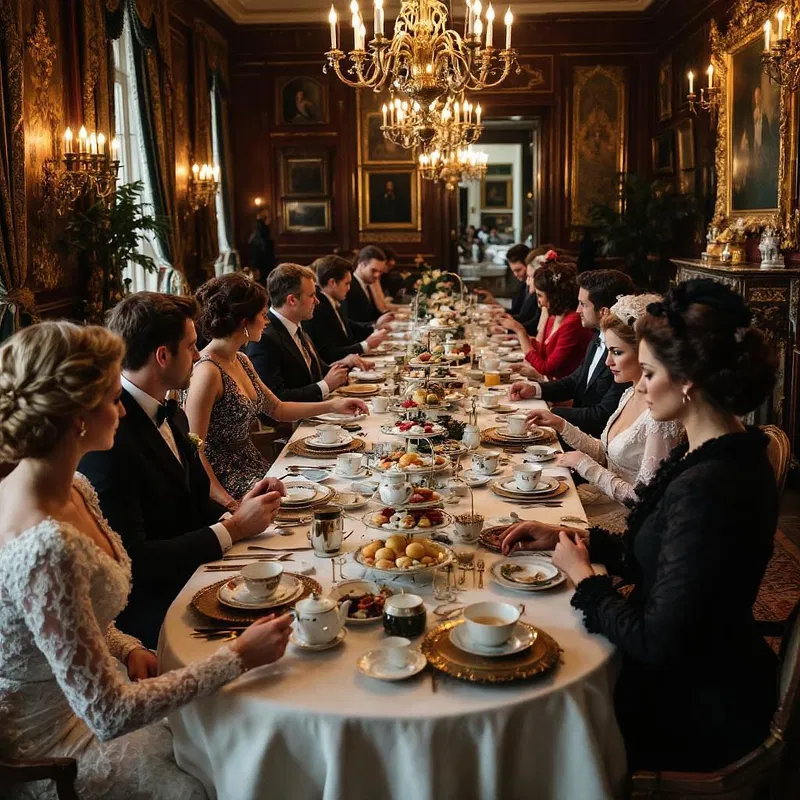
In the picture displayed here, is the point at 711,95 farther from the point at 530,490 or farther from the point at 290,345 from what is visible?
the point at 530,490

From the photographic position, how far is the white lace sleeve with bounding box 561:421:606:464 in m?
3.81

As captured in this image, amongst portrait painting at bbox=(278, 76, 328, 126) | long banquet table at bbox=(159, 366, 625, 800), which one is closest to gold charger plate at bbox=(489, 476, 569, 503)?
long banquet table at bbox=(159, 366, 625, 800)

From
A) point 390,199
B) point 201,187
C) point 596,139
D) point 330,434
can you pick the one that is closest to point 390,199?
point 390,199

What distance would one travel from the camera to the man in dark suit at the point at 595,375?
4.50m

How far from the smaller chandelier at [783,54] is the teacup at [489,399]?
2.61m

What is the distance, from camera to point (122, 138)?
28.2ft

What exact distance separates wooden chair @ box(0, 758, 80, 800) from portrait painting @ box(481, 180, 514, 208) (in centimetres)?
1984

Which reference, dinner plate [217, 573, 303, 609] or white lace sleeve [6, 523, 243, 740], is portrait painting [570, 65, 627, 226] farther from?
white lace sleeve [6, 523, 243, 740]

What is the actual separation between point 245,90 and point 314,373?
763cm

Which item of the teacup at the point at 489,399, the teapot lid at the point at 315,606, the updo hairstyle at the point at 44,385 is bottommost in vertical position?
the teapot lid at the point at 315,606

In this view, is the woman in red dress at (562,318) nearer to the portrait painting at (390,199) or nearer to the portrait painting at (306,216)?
the portrait painting at (390,199)

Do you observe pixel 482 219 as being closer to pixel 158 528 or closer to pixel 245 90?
pixel 245 90

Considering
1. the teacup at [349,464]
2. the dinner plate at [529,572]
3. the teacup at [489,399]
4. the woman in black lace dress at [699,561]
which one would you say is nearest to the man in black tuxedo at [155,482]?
the teacup at [349,464]

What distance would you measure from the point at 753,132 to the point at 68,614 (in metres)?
7.53
